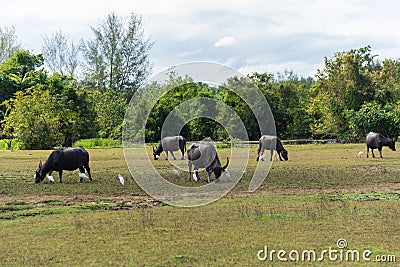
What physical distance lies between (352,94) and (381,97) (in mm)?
1880

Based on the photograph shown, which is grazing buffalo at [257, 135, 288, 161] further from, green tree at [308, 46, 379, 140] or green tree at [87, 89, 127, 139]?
green tree at [87, 89, 127, 139]

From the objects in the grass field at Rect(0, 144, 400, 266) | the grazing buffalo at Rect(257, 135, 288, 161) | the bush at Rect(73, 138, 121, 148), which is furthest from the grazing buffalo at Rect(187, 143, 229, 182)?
the bush at Rect(73, 138, 121, 148)

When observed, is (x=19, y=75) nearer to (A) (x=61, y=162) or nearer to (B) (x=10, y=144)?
(B) (x=10, y=144)

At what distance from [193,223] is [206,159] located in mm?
5586

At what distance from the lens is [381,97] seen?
123 feet

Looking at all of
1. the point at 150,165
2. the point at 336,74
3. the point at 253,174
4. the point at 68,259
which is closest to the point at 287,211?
the point at 68,259

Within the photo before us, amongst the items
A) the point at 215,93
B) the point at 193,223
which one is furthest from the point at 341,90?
the point at 193,223

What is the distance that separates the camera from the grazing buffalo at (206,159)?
14.0 m

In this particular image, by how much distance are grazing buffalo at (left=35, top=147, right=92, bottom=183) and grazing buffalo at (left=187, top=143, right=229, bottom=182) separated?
9.26 feet

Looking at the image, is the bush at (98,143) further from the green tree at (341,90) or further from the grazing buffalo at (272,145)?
the grazing buffalo at (272,145)

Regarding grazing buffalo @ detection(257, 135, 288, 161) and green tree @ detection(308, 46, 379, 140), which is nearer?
grazing buffalo @ detection(257, 135, 288, 161)

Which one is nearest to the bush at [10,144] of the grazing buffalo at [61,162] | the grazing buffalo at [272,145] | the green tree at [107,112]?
the green tree at [107,112]

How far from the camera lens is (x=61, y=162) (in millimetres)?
14492

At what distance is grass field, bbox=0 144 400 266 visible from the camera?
22.6 feet
